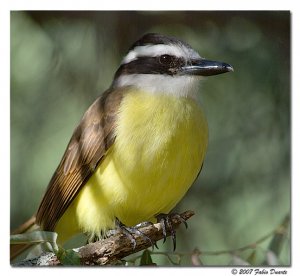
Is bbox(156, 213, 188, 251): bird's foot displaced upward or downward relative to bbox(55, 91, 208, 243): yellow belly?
downward

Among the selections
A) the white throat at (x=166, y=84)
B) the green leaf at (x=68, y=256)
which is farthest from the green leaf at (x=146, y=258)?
the white throat at (x=166, y=84)

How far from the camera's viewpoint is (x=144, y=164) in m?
2.70

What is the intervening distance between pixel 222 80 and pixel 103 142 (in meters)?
0.54

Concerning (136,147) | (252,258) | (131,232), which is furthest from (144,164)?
(252,258)

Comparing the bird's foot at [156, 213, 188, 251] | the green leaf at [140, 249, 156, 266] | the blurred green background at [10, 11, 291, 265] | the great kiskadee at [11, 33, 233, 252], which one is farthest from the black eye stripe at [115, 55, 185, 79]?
the green leaf at [140, 249, 156, 266]

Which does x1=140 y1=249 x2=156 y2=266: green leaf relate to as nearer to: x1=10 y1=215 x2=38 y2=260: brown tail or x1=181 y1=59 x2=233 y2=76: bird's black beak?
x1=10 y1=215 x2=38 y2=260: brown tail

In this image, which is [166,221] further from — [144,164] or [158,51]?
[158,51]

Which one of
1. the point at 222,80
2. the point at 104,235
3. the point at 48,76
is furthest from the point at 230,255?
the point at 48,76

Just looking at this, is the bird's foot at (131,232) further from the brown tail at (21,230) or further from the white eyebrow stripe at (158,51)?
the white eyebrow stripe at (158,51)

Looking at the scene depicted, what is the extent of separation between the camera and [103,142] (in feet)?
9.11

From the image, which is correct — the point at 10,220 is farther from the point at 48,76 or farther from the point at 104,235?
the point at 48,76

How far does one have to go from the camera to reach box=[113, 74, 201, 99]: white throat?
9.25 ft
